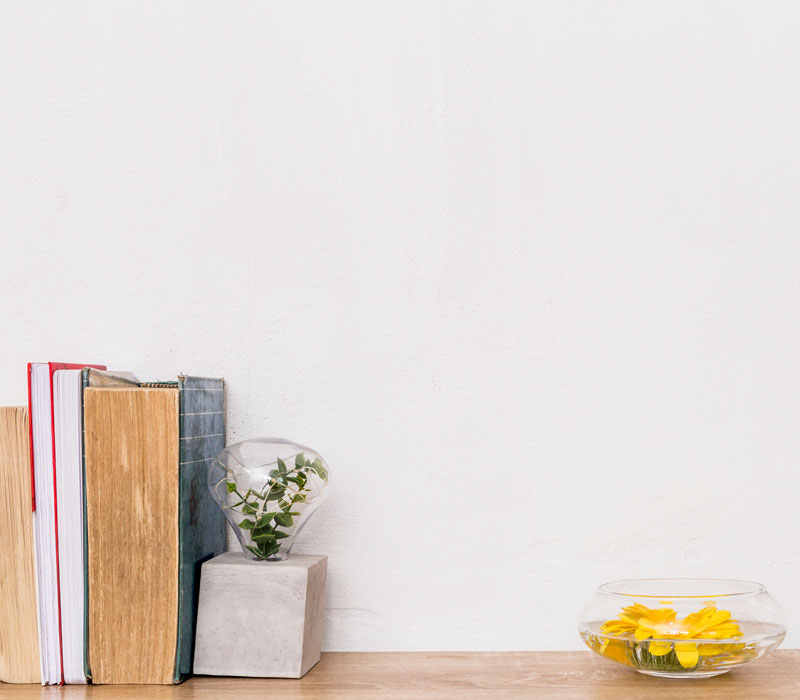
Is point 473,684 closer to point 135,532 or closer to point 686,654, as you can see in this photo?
point 686,654

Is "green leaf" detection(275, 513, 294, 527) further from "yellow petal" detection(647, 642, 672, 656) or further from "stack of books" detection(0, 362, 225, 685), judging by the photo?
"yellow petal" detection(647, 642, 672, 656)

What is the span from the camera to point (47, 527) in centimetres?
84

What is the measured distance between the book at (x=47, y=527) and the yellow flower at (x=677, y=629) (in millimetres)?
551

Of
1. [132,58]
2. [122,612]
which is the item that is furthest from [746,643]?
[132,58]

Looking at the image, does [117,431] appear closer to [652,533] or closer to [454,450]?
[454,450]

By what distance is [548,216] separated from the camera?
969mm

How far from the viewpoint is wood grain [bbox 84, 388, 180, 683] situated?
32.4 inches

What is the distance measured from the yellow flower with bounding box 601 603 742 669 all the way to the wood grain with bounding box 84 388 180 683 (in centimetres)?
44

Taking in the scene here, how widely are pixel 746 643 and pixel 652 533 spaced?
0.16m

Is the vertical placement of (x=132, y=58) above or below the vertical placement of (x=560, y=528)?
above

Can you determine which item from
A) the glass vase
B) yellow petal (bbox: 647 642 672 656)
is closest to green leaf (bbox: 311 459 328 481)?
the glass vase

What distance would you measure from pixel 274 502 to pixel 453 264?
0.34 metres

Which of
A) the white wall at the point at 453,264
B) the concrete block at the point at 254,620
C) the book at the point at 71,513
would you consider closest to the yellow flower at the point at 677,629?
the white wall at the point at 453,264

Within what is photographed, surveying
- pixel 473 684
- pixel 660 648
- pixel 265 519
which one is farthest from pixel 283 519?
pixel 660 648
